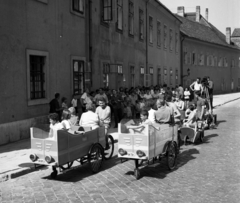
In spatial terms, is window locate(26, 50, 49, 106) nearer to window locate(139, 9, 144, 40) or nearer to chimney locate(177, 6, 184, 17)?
window locate(139, 9, 144, 40)

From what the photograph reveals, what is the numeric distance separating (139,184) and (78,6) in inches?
448

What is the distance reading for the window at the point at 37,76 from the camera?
12.8 metres

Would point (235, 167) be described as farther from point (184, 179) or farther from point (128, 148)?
point (128, 148)

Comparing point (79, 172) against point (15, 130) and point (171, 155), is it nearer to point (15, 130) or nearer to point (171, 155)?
point (171, 155)

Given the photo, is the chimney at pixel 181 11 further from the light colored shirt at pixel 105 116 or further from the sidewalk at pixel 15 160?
the light colored shirt at pixel 105 116

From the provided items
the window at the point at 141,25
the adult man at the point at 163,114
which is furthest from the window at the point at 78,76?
the window at the point at 141,25

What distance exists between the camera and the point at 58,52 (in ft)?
47.9

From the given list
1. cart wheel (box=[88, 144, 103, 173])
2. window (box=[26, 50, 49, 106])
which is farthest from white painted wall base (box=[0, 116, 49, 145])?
cart wheel (box=[88, 144, 103, 173])

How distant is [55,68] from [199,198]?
31.3 feet

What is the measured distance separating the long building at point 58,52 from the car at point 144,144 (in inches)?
205

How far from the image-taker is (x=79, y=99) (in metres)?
16.3

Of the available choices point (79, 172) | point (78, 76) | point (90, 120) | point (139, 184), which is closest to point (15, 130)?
point (90, 120)

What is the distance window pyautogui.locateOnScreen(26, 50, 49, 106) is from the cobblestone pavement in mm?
Result: 4872

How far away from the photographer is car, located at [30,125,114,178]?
23.5 ft
